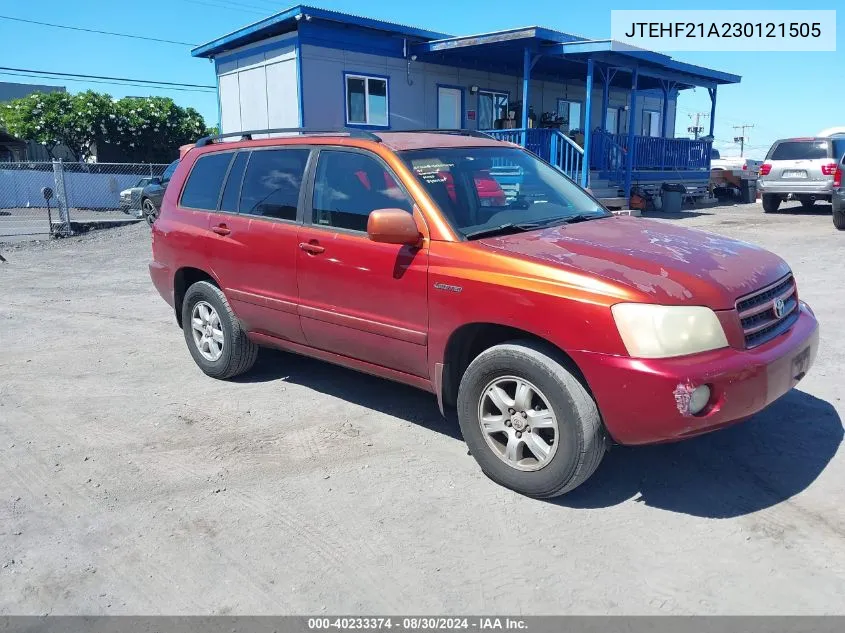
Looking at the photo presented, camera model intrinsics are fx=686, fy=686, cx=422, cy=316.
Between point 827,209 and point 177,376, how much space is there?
19.9 m

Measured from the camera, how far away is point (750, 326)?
3.28 meters

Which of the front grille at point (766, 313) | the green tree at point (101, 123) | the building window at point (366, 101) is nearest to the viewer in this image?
the front grille at point (766, 313)

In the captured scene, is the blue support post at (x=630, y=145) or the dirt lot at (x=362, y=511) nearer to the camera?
the dirt lot at (x=362, y=511)

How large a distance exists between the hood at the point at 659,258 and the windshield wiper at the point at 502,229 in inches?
2.8

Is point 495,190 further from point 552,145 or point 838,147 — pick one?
point 838,147

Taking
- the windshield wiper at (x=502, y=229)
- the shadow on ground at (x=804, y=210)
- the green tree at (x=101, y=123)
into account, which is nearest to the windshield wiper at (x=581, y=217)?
the windshield wiper at (x=502, y=229)

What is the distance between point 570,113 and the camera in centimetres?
2217

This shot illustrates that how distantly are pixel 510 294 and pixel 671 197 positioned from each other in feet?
57.5

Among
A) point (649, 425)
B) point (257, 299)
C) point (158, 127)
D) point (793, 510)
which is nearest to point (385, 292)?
point (257, 299)

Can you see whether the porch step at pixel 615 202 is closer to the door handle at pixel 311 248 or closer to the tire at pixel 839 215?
the tire at pixel 839 215

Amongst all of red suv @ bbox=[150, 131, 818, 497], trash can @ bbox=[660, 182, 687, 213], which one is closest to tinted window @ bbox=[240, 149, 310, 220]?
red suv @ bbox=[150, 131, 818, 497]

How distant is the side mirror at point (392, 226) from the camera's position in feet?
12.0

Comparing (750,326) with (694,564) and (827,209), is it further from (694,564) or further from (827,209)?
(827,209)

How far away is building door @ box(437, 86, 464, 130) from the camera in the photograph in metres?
18.4
